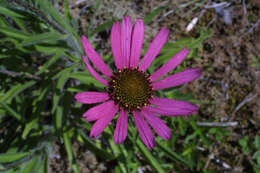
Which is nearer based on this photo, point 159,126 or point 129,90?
point 159,126

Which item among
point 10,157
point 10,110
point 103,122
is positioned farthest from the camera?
point 10,110

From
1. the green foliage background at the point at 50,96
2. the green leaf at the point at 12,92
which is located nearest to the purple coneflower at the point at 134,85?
the green foliage background at the point at 50,96

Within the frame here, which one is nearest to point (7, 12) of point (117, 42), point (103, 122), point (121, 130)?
point (117, 42)

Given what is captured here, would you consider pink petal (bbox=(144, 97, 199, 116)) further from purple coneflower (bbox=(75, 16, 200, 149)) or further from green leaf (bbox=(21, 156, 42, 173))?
green leaf (bbox=(21, 156, 42, 173))

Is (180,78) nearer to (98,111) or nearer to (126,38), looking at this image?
(126,38)

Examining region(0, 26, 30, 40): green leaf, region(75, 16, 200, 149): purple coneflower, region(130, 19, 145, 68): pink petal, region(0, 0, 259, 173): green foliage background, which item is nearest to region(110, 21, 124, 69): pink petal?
region(75, 16, 200, 149): purple coneflower

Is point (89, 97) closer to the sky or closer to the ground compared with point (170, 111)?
closer to the sky
